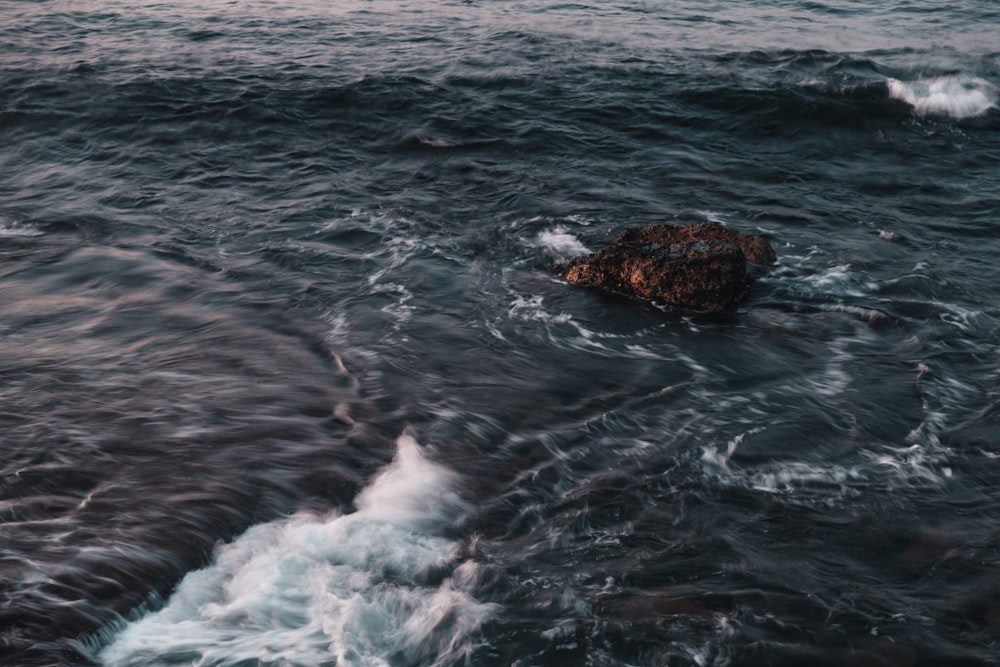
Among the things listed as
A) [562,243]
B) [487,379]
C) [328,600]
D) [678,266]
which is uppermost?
[678,266]

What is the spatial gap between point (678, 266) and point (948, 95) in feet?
27.7

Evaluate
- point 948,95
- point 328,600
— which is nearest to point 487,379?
point 328,600

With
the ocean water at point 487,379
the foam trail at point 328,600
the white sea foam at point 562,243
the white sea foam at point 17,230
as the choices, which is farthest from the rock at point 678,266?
the white sea foam at point 17,230

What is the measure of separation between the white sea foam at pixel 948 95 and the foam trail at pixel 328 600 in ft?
37.2

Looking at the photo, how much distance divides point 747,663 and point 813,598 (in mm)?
614

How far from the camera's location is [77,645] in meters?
4.22

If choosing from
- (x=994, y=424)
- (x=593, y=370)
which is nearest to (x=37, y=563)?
(x=593, y=370)

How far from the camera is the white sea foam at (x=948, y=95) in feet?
43.2

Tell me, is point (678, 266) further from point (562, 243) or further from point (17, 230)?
point (17, 230)

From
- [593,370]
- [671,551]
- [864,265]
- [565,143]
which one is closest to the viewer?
[671,551]

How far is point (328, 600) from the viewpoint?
4.65 meters

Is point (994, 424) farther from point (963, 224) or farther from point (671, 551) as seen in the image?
point (963, 224)

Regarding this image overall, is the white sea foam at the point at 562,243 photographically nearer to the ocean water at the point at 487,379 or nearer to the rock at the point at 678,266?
the ocean water at the point at 487,379

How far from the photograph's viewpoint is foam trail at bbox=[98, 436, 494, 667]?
4340 millimetres
